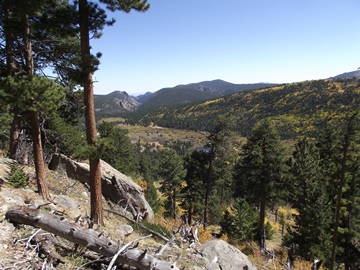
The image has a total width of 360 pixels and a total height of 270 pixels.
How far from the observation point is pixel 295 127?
542 ft

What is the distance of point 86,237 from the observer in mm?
5234

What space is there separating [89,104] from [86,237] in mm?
4187

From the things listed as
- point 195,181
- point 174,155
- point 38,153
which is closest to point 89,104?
point 38,153

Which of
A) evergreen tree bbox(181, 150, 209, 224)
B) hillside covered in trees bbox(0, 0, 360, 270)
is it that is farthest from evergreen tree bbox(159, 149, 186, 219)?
evergreen tree bbox(181, 150, 209, 224)

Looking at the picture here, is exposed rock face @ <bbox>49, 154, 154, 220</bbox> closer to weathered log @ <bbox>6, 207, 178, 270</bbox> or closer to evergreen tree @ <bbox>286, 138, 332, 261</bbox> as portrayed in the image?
weathered log @ <bbox>6, 207, 178, 270</bbox>

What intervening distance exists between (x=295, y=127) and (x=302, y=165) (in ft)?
507

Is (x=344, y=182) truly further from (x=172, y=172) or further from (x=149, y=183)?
(x=149, y=183)

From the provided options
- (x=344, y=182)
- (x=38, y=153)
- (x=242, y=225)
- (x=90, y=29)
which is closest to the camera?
(x=90, y=29)

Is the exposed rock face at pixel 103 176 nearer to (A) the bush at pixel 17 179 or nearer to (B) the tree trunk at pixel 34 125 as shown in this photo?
(A) the bush at pixel 17 179

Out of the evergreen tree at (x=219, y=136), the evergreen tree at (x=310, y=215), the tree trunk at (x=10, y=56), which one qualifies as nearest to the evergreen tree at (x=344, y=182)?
the evergreen tree at (x=310, y=215)

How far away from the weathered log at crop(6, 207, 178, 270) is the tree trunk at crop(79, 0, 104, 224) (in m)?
2.72

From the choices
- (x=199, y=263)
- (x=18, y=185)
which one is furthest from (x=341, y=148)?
(x=18, y=185)

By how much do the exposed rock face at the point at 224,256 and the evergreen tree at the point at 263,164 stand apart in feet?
46.4

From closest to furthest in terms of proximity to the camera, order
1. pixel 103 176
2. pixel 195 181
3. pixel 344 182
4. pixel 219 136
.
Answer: pixel 344 182
pixel 103 176
pixel 219 136
pixel 195 181
